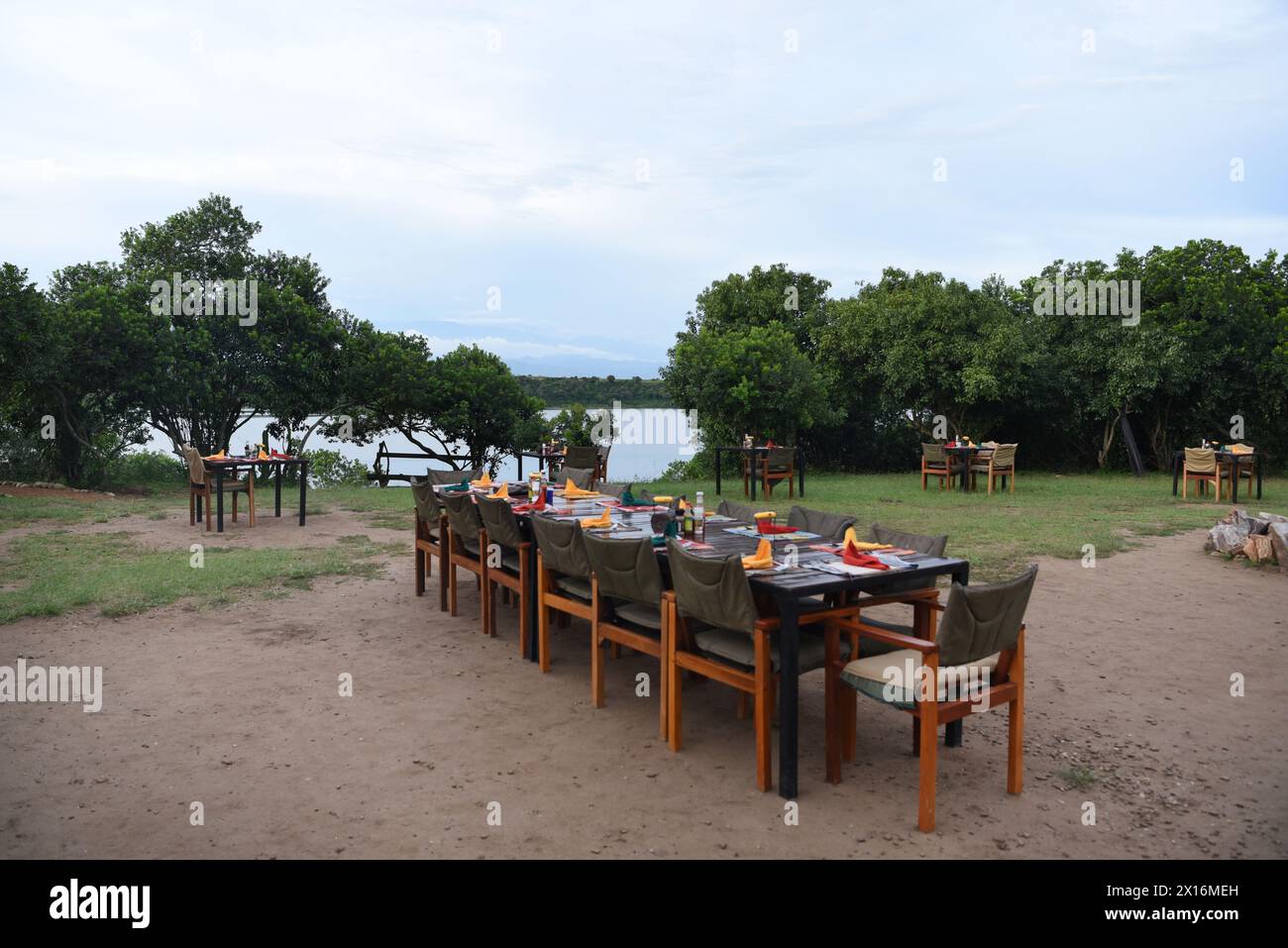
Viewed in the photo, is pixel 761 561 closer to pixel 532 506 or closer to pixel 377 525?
pixel 532 506

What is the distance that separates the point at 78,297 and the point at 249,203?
3729mm

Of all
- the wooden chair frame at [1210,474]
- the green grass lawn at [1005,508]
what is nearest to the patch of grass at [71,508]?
the green grass lawn at [1005,508]

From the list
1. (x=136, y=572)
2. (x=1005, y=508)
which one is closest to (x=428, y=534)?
(x=136, y=572)

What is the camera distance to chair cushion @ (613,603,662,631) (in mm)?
4039

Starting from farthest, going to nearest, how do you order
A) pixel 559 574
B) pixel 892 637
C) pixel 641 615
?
pixel 559 574 < pixel 641 615 < pixel 892 637

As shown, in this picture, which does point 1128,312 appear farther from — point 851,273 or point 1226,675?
point 1226,675

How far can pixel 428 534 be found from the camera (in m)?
6.65

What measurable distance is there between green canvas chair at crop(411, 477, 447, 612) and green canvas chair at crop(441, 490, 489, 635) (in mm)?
61

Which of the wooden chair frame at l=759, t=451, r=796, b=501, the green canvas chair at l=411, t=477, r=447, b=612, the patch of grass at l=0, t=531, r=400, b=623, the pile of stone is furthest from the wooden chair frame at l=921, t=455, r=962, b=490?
the green canvas chair at l=411, t=477, r=447, b=612

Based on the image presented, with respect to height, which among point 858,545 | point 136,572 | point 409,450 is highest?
point 409,450

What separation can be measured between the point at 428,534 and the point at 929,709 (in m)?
4.53

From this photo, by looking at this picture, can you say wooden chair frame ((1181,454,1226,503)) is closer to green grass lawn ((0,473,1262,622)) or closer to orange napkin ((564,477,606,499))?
green grass lawn ((0,473,1262,622))

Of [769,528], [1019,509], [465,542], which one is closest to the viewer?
[769,528]
